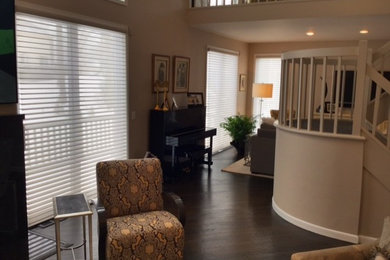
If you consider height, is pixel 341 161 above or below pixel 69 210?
above

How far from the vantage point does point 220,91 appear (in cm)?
778

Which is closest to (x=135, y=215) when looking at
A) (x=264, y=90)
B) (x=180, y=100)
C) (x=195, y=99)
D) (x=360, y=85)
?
(x=360, y=85)

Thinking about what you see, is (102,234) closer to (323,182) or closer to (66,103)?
(66,103)

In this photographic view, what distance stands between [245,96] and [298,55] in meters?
5.43

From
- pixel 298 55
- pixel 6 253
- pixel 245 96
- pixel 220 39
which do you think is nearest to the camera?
pixel 6 253

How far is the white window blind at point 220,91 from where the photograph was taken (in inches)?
289

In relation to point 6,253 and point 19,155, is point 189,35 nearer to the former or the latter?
point 19,155

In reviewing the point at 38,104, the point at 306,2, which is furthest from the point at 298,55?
the point at 38,104

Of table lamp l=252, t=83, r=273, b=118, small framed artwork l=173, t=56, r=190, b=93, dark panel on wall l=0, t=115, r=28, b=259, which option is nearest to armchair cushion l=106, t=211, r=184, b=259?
dark panel on wall l=0, t=115, r=28, b=259

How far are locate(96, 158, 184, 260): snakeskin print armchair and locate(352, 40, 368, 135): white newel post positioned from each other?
1837mm

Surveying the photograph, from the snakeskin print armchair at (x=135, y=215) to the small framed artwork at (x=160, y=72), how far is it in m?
2.42

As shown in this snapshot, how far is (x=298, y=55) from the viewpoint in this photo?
383 cm

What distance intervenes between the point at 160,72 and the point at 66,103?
1.89 m

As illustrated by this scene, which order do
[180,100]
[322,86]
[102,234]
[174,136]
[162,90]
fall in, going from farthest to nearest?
[180,100] → [162,90] → [174,136] → [322,86] → [102,234]
